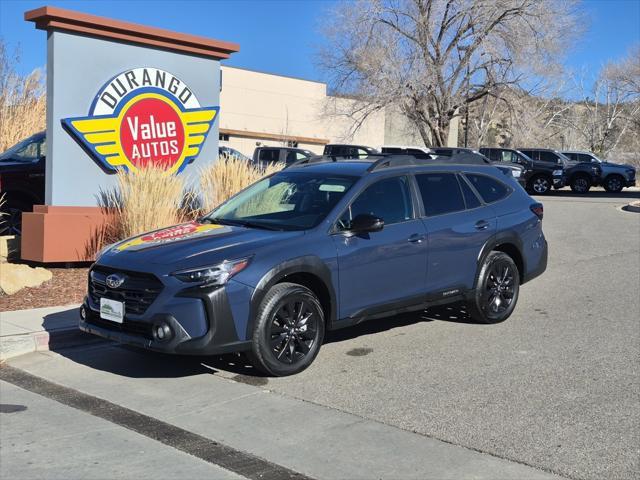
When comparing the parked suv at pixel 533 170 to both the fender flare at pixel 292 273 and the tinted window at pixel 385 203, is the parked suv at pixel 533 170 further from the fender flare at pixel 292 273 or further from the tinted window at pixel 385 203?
the fender flare at pixel 292 273

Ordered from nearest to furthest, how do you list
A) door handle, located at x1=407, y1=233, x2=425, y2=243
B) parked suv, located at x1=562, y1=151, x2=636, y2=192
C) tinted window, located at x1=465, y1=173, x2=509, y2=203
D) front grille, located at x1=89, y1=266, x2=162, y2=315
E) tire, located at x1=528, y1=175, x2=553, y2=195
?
1. front grille, located at x1=89, y1=266, x2=162, y2=315
2. door handle, located at x1=407, y1=233, x2=425, y2=243
3. tinted window, located at x1=465, y1=173, x2=509, y2=203
4. tire, located at x1=528, y1=175, x2=553, y2=195
5. parked suv, located at x1=562, y1=151, x2=636, y2=192

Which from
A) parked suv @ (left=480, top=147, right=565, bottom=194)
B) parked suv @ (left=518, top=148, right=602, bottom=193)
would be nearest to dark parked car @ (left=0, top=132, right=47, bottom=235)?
parked suv @ (left=480, top=147, right=565, bottom=194)

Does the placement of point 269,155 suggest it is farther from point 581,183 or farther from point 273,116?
point 273,116

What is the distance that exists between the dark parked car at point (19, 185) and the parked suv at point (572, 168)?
21763 mm

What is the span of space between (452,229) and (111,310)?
11.2ft

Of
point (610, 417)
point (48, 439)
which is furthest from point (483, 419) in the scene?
point (48, 439)

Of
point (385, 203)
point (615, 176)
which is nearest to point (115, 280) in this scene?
point (385, 203)

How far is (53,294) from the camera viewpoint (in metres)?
8.95

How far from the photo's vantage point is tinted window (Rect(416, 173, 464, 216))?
7.26m

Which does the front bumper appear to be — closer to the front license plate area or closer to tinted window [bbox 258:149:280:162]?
the front license plate area

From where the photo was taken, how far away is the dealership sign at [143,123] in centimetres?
1035

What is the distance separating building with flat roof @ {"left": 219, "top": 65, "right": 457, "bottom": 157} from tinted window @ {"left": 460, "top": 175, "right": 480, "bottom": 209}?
39260 millimetres

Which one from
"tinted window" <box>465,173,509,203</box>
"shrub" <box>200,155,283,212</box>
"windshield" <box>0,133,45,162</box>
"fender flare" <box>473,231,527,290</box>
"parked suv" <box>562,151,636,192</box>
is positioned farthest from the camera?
"parked suv" <box>562,151,636,192</box>

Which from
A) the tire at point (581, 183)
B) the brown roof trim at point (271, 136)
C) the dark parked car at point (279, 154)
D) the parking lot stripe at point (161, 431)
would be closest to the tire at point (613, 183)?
the tire at point (581, 183)
